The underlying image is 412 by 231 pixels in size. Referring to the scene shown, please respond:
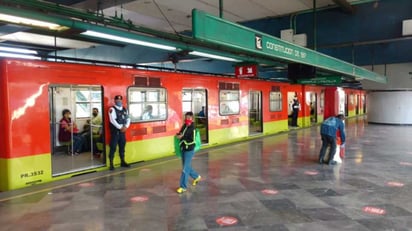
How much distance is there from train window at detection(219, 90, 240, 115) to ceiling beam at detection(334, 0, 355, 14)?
4756 millimetres

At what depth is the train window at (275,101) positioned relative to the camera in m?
14.1

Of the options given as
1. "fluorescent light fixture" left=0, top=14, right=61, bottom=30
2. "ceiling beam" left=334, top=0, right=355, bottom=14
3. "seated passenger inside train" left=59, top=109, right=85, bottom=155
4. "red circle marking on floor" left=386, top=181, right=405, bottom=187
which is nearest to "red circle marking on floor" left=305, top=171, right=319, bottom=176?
"red circle marking on floor" left=386, top=181, right=405, bottom=187

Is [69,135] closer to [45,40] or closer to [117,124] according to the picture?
[117,124]

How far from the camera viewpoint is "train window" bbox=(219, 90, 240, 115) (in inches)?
433

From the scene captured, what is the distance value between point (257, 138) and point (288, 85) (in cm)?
434

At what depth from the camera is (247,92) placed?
12.4m

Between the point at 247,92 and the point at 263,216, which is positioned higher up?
the point at 247,92

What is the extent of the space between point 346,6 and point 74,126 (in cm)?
791

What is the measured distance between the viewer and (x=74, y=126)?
31.0ft

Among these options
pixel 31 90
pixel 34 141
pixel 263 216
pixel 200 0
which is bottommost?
pixel 263 216

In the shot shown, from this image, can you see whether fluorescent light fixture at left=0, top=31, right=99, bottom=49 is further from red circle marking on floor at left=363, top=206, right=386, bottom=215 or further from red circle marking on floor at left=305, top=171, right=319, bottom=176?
red circle marking on floor at left=363, top=206, right=386, bottom=215

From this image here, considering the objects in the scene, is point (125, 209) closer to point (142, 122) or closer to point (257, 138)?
point (142, 122)

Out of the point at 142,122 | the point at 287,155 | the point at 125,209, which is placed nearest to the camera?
the point at 125,209

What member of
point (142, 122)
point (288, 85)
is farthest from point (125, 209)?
point (288, 85)
